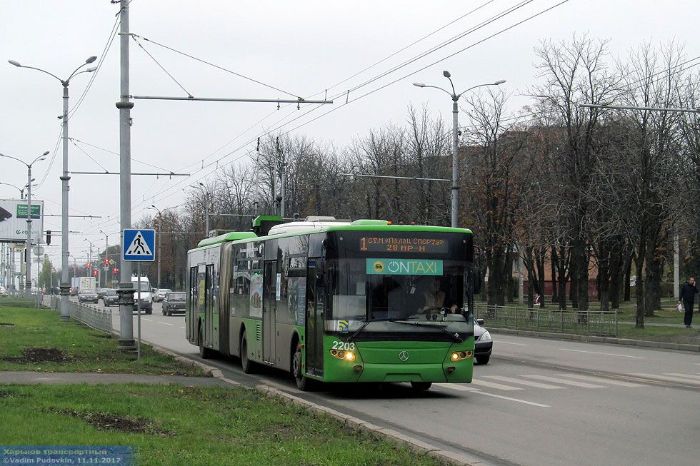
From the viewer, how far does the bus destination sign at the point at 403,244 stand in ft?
55.4

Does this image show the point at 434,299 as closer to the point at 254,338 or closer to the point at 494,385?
the point at 494,385

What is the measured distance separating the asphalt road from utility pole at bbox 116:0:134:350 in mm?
2378

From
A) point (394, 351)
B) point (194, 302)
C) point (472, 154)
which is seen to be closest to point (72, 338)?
point (194, 302)

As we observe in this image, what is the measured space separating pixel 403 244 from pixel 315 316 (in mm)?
1860

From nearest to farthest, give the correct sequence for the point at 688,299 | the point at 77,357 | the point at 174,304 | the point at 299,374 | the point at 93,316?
the point at 299,374 < the point at 77,357 < the point at 688,299 < the point at 93,316 < the point at 174,304

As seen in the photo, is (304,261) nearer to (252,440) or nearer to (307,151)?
(252,440)

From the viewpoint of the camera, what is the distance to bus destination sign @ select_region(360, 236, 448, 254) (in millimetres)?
16875

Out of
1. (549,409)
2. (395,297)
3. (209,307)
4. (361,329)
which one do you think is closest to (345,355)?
(361,329)

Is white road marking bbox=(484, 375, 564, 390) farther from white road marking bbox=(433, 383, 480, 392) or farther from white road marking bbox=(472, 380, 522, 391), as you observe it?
white road marking bbox=(433, 383, 480, 392)

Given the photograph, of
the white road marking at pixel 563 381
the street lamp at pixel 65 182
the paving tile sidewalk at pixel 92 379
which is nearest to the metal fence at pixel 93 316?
the street lamp at pixel 65 182

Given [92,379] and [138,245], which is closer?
[92,379]

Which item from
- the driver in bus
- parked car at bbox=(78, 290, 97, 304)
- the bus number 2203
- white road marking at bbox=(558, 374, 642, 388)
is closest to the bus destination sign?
the driver in bus

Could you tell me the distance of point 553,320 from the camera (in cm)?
3984

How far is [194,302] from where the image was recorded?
2805 centimetres
